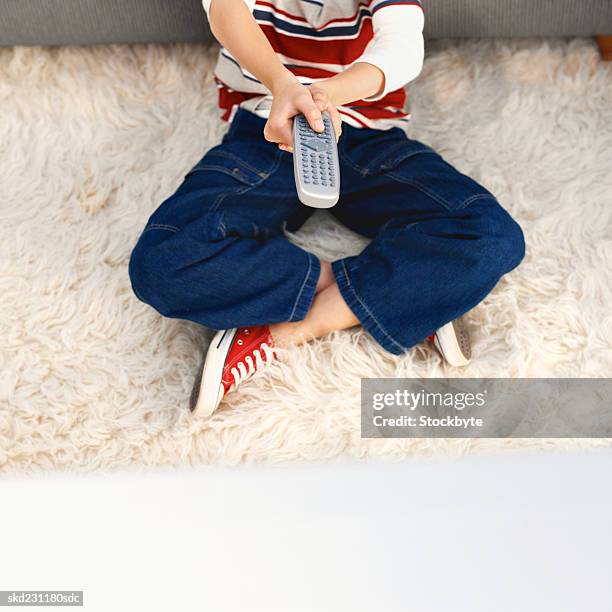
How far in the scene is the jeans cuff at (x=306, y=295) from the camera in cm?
101

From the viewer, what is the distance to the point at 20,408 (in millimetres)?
1000

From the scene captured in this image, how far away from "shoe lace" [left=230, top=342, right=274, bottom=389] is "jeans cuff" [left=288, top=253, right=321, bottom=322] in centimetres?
5

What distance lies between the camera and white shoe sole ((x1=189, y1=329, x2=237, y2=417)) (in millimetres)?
973

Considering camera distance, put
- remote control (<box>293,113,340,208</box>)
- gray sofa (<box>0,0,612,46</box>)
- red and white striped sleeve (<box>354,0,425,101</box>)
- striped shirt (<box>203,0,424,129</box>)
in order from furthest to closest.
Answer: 1. gray sofa (<box>0,0,612,46</box>)
2. striped shirt (<box>203,0,424,129</box>)
3. red and white striped sleeve (<box>354,0,425,101</box>)
4. remote control (<box>293,113,340,208</box>)

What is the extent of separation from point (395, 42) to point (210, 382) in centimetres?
46

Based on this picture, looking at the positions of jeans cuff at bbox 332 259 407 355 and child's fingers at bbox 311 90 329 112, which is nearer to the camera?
child's fingers at bbox 311 90 329 112

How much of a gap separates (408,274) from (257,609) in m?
0.42

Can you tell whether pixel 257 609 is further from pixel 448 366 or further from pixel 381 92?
pixel 381 92

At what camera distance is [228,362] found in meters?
0.99

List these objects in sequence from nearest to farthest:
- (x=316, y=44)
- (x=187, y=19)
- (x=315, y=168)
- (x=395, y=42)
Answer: (x=315, y=168)
(x=395, y=42)
(x=316, y=44)
(x=187, y=19)

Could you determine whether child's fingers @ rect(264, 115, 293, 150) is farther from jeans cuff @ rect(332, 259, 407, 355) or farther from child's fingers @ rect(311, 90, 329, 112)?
jeans cuff @ rect(332, 259, 407, 355)

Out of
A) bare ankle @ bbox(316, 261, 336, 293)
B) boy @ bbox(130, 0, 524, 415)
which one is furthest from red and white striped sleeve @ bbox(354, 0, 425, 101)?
bare ankle @ bbox(316, 261, 336, 293)

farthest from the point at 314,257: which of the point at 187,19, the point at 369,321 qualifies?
the point at 187,19

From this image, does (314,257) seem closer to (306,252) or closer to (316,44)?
(306,252)
